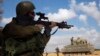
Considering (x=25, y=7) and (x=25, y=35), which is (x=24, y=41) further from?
(x=25, y=7)

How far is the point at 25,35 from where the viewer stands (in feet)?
22.3

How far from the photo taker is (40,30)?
6.90m

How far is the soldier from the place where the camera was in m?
6.84

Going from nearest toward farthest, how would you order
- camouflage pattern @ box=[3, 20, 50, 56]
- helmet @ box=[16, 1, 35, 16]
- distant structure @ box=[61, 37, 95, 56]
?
camouflage pattern @ box=[3, 20, 50, 56] → helmet @ box=[16, 1, 35, 16] → distant structure @ box=[61, 37, 95, 56]

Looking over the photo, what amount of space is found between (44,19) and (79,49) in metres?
26.7

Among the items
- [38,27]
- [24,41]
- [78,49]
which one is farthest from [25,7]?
[78,49]

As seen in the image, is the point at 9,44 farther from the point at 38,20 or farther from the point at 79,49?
the point at 79,49

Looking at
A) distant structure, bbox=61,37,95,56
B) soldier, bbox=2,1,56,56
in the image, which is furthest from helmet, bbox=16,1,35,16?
distant structure, bbox=61,37,95,56

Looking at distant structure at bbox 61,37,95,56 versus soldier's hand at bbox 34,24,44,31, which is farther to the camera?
distant structure at bbox 61,37,95,56

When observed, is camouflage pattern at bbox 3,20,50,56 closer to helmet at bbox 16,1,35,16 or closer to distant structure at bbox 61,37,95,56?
helmet at bbox 16,1,35,16

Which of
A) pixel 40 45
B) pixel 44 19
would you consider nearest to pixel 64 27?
pixel 44 19

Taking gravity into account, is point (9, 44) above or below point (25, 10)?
below

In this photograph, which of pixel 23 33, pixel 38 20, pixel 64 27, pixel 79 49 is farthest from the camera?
pixel 79 49

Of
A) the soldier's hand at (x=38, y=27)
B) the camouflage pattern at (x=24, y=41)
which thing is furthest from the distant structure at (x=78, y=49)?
the camouflage pattern at (x=24, y=41)
